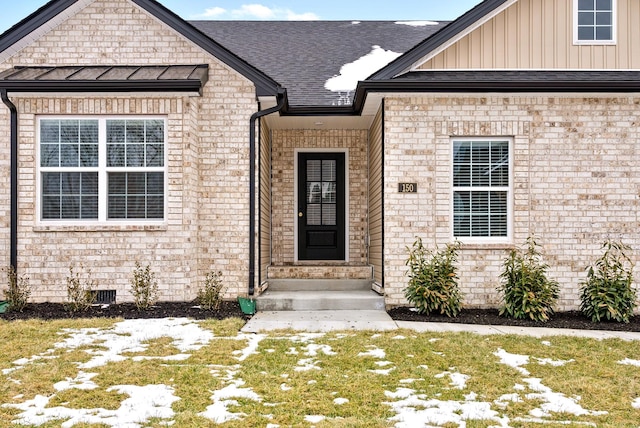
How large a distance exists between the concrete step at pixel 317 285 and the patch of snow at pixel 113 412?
5.21 metres

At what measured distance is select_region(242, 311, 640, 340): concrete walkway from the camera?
22.4ft

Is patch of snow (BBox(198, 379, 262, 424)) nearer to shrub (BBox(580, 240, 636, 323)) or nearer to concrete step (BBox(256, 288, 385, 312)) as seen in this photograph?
concrete step (BBox(256, 288, 385, 312))

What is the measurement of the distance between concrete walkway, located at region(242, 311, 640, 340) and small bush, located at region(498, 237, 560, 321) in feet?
1.64

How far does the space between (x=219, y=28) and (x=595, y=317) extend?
9976 millimetres

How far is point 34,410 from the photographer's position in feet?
12.9

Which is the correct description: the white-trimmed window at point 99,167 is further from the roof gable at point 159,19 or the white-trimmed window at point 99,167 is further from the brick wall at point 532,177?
the brick wall at point 532,177

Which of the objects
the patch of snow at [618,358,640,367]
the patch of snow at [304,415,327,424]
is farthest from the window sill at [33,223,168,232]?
the patch of snow at [618,358,640,367]

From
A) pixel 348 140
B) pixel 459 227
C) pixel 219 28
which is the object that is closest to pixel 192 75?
pixel 348 140

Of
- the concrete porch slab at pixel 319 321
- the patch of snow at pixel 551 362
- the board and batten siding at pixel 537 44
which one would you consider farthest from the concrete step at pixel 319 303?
the board and batten siding at pixel 537 44

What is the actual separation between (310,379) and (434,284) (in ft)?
11.8

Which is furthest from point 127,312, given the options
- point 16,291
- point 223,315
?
point 16,291

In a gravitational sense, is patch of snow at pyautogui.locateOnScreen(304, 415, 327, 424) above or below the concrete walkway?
above

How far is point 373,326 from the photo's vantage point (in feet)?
23.2

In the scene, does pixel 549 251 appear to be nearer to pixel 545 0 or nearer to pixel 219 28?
pixel 545 0
